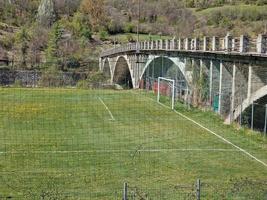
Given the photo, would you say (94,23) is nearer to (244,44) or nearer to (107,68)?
(107,68)

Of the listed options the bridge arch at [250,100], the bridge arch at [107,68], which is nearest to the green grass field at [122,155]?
the bridge arch at [250,100]

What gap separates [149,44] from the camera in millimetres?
44875

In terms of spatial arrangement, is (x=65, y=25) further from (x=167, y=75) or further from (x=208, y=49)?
(x=208, y=49)

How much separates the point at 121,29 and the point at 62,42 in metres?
25.4

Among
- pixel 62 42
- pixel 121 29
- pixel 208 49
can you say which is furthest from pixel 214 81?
pixel 121 29

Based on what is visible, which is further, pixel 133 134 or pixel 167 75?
pixel 167 75

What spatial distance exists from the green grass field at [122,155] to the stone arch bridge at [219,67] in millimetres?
1217

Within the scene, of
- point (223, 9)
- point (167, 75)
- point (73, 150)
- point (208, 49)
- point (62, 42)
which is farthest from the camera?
point (223, 9)

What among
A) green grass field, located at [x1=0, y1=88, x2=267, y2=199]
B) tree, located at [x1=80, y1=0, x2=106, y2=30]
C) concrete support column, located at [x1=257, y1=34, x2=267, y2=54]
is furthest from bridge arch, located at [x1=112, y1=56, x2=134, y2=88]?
concrete support column, located at [x1=257, y1=34, x2=267, y2=54]

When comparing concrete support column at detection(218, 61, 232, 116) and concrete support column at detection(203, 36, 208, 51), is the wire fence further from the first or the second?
concrete support column at detection(203, 36, 208, 51)

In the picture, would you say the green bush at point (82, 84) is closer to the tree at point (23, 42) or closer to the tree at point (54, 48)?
the tree at point (54, 48)

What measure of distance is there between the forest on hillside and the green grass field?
82.2 feet

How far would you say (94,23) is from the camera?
106 metres

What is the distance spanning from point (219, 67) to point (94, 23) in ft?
264
